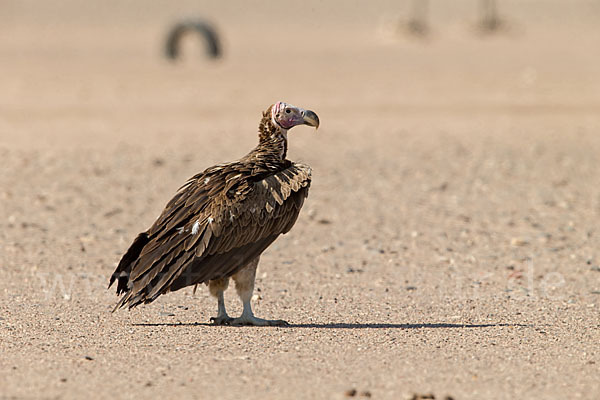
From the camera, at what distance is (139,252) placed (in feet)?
22.5

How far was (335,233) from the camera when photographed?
1077cm

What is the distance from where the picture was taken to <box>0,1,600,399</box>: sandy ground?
598 cm

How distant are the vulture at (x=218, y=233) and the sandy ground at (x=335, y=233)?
339 mm

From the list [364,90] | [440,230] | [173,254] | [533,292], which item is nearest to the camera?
[173,254]

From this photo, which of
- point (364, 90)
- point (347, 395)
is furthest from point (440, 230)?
point (364, 90)

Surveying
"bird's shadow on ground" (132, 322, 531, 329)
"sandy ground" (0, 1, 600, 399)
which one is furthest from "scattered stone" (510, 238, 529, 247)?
"bird's shadow on ground" (132, 322, 531, 329)

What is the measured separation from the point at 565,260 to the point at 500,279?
3.34ft

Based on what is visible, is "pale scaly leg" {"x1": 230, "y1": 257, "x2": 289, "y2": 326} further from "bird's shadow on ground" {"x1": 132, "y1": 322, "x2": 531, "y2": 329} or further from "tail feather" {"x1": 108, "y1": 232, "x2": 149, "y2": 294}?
"tail feather" {"x1": 108, "y1": 232, "x2": 149, "y2": 294}

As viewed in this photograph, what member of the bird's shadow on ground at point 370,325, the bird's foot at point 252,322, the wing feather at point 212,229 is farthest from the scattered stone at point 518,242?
the bird's foot at point 252,322

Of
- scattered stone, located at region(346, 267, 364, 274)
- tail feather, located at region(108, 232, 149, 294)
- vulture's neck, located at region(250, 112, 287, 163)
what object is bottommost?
scattered stone, located at region(346, 267, 364, 274)

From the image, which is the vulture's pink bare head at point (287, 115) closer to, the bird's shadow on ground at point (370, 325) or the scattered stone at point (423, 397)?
the bird's shadow on ground at point (370, 325)

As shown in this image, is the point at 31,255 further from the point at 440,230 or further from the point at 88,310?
the point at 440,230

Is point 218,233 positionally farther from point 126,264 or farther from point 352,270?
point 352,270

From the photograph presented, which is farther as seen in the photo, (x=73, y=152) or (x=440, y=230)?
(x=73, y=152)
